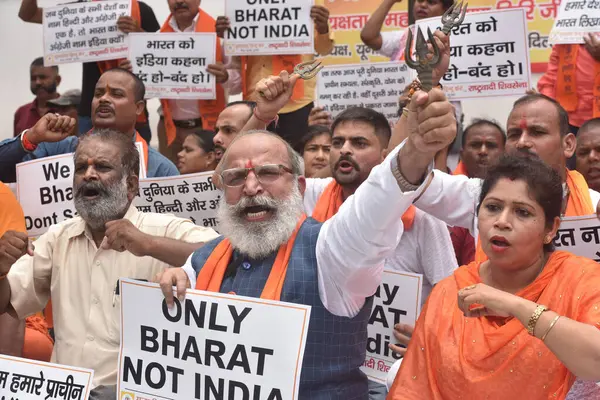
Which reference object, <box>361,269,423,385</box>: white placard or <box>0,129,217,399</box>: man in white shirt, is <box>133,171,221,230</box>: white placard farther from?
<box>361,269,423,385</box>: white placard

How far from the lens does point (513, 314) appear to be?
3461 mm

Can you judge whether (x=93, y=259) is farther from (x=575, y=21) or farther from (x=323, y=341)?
(x=575, y=21)

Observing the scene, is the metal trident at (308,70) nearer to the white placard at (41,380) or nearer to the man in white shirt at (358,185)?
the man in white shirt at (358,185)

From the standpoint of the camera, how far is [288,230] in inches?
153

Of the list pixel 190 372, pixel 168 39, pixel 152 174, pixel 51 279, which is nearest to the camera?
pixel 190 372

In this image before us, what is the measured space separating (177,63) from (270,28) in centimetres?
80

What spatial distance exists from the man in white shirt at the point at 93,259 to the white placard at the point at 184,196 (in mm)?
794

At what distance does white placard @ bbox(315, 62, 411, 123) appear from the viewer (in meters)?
8.05

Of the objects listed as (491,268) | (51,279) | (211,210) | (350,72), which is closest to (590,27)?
(350,72)

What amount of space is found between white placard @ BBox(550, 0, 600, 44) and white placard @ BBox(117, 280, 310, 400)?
13.9 feet

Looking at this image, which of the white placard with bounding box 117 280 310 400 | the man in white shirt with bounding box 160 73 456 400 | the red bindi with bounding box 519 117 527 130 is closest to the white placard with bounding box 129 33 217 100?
the red bindi with bounding box 519 117 527 130

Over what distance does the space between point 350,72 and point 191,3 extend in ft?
4.62

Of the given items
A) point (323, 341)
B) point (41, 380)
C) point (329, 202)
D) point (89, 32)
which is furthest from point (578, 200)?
point (89, 32)

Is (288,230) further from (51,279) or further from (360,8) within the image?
(360,8)
